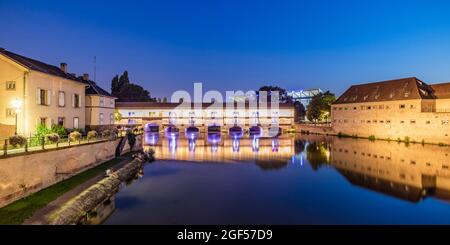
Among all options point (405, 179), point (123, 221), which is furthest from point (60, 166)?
point (405, 179)

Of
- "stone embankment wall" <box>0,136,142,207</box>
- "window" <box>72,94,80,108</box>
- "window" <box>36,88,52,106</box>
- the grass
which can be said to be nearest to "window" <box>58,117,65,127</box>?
"window" <box>72,94,80,108</box>

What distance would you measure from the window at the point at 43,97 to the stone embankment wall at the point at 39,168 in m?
5.01

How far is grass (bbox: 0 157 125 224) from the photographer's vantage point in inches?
394

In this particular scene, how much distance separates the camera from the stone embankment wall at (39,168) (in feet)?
37.0

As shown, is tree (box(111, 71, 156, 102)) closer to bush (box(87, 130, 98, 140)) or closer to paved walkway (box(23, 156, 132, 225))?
bush (box(87, 130, 98, 140))

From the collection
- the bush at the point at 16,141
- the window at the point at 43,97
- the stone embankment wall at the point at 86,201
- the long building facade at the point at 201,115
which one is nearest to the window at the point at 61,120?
the window at the point at 43,97

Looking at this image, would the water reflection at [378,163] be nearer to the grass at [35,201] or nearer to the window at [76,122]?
the window at [76,122]

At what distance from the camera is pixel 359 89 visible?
5538 cm

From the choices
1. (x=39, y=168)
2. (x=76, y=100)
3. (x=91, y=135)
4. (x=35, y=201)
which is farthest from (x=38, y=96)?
(x=35, y=201)

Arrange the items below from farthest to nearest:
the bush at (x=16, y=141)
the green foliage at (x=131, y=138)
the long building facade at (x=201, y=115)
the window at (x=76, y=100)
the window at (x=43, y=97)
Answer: the long building facade at (x=201, y=115) → the green foliage at (x=131, y=138) → the window at (x=76, y=100) → the window at (x=43, y=97) → the bush at (x=16, y=141)

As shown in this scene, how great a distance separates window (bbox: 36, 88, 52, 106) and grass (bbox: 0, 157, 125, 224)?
281 inches

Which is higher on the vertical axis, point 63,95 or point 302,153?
point 63,95
